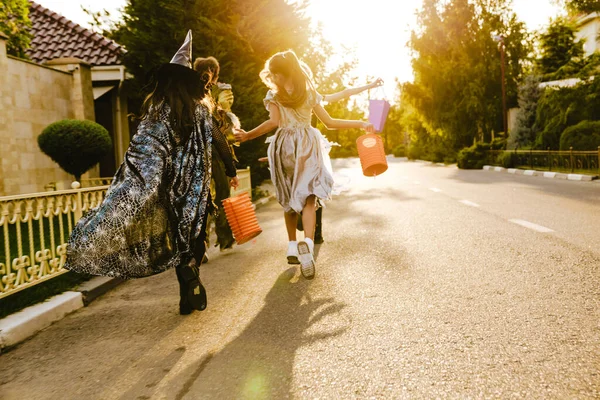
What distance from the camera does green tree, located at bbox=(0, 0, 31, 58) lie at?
9812 millimetres

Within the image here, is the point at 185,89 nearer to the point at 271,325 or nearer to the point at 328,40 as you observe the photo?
the point at 271,325

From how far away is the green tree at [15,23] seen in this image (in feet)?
32.2

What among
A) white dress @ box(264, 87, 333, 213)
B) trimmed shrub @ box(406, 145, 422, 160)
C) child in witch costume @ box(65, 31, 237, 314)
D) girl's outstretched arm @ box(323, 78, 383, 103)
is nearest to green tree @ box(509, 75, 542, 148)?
trimmed shrub @ box(406, 145, 422, 160)

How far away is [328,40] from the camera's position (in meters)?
23.8

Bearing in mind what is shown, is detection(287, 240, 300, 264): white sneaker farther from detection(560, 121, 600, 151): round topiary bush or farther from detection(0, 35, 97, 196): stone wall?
detection(560, 121, 600, 151): round topiary bush

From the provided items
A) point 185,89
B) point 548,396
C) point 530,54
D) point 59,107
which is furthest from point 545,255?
point 530,54

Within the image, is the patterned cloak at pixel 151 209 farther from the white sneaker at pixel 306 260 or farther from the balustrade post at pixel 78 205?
the balustrade post at pixel 78 205

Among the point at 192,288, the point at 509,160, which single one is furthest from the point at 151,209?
the point at 509,160

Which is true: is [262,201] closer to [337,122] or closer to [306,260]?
[337,122]

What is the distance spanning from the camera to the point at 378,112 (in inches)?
229

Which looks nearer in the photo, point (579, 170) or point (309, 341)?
point (309, 341)

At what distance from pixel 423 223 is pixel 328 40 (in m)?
17.8

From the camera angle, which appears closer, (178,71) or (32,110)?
(178,71)

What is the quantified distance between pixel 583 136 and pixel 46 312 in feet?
74.9
